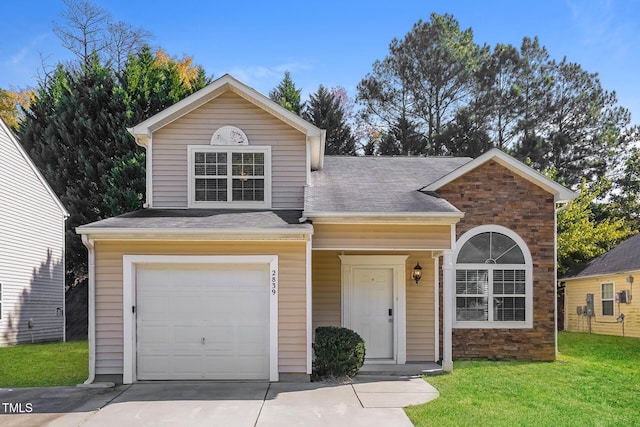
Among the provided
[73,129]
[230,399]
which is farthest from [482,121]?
[230,399]

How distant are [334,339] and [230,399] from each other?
2416 millimetres

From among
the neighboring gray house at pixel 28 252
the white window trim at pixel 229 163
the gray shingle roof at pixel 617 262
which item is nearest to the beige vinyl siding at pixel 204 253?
the white window trim at pixel 229 163

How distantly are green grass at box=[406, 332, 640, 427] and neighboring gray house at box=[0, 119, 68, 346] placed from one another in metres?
13.7

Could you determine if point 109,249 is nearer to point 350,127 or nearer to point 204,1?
point 204,1

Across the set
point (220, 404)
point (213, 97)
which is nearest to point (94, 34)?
point (213, 97)

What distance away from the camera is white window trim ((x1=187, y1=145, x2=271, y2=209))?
43.4 feet

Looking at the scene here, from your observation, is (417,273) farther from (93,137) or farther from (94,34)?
(94,34)

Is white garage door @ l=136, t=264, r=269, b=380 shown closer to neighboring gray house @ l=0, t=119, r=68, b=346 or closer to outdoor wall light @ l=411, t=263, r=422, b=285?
outdoor wall light @ l=411, t=263, r=422, b=285

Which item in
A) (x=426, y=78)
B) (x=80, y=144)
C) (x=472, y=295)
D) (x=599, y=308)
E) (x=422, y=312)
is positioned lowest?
(x=599, y=308)

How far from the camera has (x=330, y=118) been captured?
110ft

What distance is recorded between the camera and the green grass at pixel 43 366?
11.8 meters

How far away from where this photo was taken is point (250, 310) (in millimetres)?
11352

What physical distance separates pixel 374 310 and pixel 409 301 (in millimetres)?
789

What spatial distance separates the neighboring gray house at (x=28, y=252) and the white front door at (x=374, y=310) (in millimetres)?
11352
